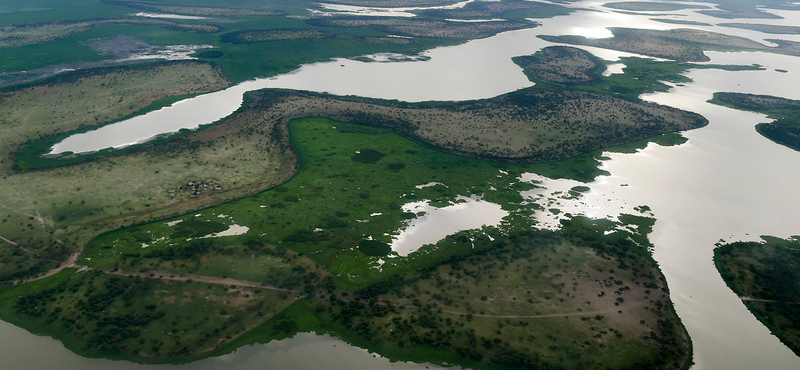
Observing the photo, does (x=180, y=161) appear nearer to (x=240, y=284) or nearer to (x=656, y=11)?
(x=240, y=284)

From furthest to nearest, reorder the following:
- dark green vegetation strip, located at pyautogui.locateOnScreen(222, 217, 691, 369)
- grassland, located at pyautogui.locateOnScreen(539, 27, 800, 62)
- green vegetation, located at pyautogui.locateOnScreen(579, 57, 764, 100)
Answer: grassland, located at pyautogui.locateOnScreen(539, 27, 800, 62) < green vegetation, located at pyautogui.locateOnScreen(579, 57, 764, 100) < dark green vegetation strip, located at pyautogui.locateOnScreen(222, 217, 691, 369)

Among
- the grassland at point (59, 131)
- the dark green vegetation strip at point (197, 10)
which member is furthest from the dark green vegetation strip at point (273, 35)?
the dark green vegetation strip at point (197, 10)

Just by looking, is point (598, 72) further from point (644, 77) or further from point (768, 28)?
point (768, 28)

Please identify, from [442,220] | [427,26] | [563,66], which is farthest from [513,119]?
[427,26]

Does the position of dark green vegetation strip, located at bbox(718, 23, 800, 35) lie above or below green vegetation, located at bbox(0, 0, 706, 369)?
above

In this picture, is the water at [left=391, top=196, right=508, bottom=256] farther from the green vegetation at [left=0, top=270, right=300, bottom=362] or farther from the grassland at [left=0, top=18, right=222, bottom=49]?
the grassland at [left=0, top=18, right=222, bottom=49]

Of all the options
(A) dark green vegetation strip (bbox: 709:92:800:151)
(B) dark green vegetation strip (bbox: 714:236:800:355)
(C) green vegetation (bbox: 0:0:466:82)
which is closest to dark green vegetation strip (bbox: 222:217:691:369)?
(B) dark green vegetation strip (bbox: 714:236:800:355)

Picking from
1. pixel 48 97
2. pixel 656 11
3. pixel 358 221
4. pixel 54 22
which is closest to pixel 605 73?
pixel 358 221
